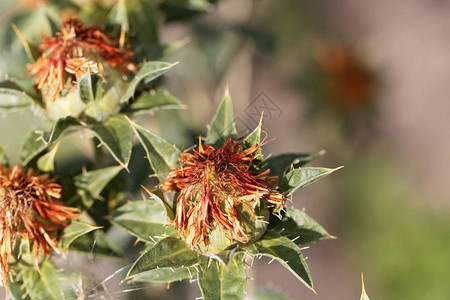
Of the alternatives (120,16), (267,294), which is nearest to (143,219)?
(120,16)

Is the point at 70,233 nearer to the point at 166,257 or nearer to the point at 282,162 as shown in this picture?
the point at 166,257

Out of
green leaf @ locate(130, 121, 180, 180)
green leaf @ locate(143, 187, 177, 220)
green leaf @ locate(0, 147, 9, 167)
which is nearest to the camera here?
green leaf @ locate(143, 187, 177, 220)

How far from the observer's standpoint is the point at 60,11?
2.33 m

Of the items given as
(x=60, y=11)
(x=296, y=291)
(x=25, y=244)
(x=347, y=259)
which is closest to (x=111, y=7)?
(x=60, y=11)

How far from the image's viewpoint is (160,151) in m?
1.68

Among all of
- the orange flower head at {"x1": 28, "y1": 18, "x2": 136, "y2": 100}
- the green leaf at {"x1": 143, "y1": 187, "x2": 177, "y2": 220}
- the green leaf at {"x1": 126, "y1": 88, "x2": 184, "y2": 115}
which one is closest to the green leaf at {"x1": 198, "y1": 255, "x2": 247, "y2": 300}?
the green leaf at {"x1": 143, "y1": 187, "x2": 177, "y2": 220}

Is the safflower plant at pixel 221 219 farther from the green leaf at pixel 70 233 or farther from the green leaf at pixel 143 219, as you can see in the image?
the green leaf at pixel 70 233

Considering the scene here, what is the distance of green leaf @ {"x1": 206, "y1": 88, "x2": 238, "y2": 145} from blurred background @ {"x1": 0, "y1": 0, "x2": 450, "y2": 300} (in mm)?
414

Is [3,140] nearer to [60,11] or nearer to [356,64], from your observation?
[60,11]

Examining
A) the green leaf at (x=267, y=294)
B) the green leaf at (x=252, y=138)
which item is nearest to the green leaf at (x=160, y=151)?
the green leaf at (x=252, y=138)

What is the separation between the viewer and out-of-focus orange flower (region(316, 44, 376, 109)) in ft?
11.9

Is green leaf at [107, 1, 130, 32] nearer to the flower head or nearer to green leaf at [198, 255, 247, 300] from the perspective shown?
the flower head

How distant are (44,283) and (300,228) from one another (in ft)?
2.77

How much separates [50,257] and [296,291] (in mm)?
2757
